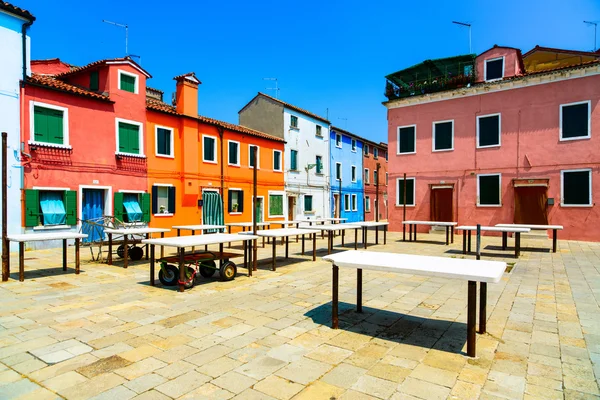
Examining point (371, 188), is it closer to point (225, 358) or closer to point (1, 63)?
point (1, 63)

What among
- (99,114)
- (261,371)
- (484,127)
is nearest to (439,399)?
(261,371)

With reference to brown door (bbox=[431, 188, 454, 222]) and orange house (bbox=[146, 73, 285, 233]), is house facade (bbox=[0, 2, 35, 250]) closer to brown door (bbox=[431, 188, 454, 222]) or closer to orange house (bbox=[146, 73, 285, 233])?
orange house (bbox=[146, 73, 285, 233])

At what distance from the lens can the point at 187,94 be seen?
1752 cm

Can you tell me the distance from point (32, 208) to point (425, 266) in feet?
41.6

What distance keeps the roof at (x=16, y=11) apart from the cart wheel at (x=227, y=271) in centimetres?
1140

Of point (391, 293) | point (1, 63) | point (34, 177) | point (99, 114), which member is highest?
point (1, 63)

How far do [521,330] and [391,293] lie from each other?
7.31 feet

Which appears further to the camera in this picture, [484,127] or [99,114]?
[484,127]

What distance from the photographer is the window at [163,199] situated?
15.9 meters

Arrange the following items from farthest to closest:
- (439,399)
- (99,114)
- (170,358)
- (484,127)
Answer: (484,127) < (99,114) < (170,358) < (439,399)

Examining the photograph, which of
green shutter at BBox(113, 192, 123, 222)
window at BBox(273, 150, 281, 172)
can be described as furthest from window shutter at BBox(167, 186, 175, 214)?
window at BBox(273, 150, 281, 172)

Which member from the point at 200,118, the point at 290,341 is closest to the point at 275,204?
the point at 200,118

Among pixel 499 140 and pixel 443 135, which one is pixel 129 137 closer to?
pixel 443 135

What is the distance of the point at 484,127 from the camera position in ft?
57.5
